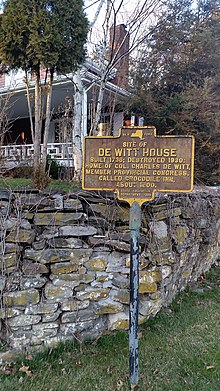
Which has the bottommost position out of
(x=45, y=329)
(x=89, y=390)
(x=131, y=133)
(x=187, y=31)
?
(x=89, y=390)

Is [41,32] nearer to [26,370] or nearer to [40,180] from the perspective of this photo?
[40,180]

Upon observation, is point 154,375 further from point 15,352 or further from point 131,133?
point 131,133

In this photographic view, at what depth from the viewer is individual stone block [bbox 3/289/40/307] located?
3.25 meters

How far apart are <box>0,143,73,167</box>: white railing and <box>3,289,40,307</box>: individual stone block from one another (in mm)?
3472

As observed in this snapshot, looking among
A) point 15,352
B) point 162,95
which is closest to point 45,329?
point 15,352

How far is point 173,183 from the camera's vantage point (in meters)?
2.79

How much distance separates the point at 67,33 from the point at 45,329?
4007 millimetres

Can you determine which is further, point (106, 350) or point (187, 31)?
point (187, 31)

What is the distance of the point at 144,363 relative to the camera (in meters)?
3.13

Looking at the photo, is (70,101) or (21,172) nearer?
(21,172)

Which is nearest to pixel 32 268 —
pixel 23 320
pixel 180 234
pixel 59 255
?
pixel 59 255

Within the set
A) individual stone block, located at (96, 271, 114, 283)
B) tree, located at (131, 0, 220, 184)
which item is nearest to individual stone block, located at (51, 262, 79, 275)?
individual stone block, located at (96, 271, 114, 283)

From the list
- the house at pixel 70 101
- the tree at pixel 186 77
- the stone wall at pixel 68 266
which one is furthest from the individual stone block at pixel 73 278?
the tree at pixel 186 77

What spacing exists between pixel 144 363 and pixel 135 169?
1899 mm
